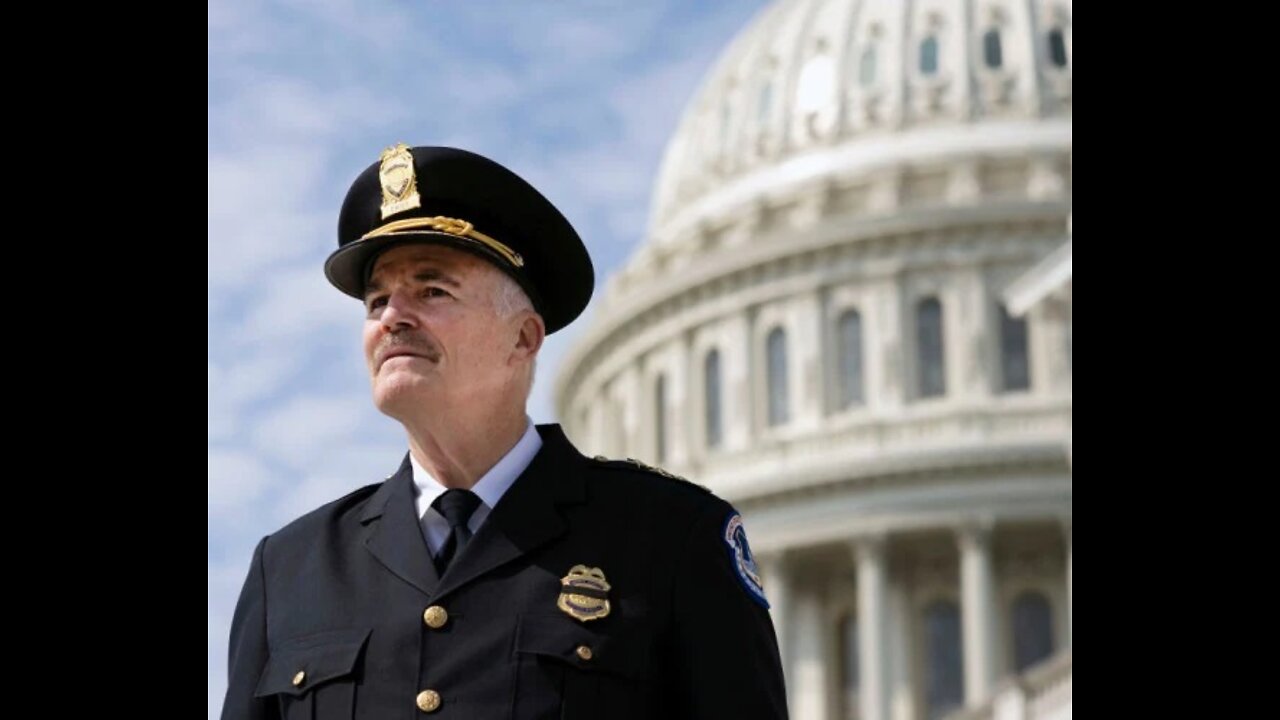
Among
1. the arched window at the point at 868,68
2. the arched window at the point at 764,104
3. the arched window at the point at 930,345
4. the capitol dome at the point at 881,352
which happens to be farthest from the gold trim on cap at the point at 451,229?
the arched window at the point at 764,104

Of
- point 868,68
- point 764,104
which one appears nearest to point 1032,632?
point 868,68

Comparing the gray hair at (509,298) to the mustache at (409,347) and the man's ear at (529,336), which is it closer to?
the man's ear at (529,336)

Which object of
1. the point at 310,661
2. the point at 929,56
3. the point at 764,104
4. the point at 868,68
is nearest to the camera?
the point at 310,661

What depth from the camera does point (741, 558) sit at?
4227mm

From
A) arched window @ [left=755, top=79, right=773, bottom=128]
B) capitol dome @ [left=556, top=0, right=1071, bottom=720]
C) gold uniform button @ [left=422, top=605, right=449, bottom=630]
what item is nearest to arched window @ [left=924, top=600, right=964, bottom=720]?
Result: capitol dome @ [left=556, top=0, right=1071, bottom=720]

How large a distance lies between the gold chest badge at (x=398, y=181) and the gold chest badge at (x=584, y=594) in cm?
73

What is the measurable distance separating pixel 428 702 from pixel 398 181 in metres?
0.99

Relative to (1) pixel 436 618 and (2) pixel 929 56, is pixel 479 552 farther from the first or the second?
(2) pixel 929 56

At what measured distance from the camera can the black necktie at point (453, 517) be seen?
4188 millimetres

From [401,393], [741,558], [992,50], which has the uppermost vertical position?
[992,50]

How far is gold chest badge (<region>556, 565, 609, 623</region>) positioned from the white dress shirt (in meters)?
0.19

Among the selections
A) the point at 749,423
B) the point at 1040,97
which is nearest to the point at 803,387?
the point at 749,423
